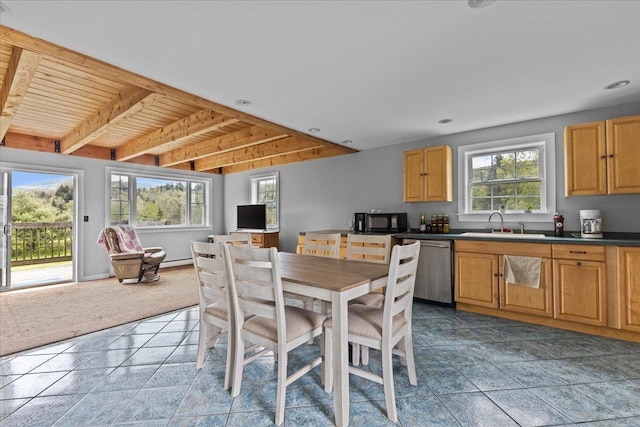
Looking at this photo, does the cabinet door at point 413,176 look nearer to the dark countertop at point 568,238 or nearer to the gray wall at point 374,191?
the gray wall at point 374,191

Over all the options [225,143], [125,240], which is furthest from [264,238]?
[125,240]

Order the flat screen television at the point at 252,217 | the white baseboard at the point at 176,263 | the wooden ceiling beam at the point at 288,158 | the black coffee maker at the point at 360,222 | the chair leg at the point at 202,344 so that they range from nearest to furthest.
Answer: the chair leg at the point at 202,344 < the black coffee maker at the point at 360,222 < the wooden ceiling beam at the point at 288,158 < the flat screen television at the point at 252,217 < the white baseboard at the point at 176,263

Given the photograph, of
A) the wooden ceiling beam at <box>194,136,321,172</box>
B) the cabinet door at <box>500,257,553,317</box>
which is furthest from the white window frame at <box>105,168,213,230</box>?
the cabinet door at <box>500,257,553,317</box>

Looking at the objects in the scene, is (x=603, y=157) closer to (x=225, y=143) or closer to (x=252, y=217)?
(x=225, y=143)

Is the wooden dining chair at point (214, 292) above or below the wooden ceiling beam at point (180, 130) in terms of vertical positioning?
below

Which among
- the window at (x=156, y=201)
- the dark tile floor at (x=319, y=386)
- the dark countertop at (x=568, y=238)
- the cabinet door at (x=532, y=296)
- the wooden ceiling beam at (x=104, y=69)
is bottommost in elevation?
the dark tile floor at (x=319, y=386)

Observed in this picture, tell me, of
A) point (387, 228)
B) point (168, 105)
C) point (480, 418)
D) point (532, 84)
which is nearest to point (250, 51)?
point (168, 105)

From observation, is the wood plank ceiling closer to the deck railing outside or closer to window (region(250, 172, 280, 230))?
window (region(250, 172, 280, 230))

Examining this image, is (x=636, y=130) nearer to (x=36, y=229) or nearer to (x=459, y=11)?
(x=459, y=11)

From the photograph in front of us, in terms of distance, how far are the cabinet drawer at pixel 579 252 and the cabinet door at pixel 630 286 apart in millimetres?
139

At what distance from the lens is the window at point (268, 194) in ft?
20.8

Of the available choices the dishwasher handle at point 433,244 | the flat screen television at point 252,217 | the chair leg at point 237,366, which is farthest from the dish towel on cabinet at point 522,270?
the flat screen television at point 252,217

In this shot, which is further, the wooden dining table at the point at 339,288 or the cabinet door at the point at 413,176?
the cabinet door at the point at 413,176

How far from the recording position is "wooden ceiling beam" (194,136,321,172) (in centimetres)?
491
